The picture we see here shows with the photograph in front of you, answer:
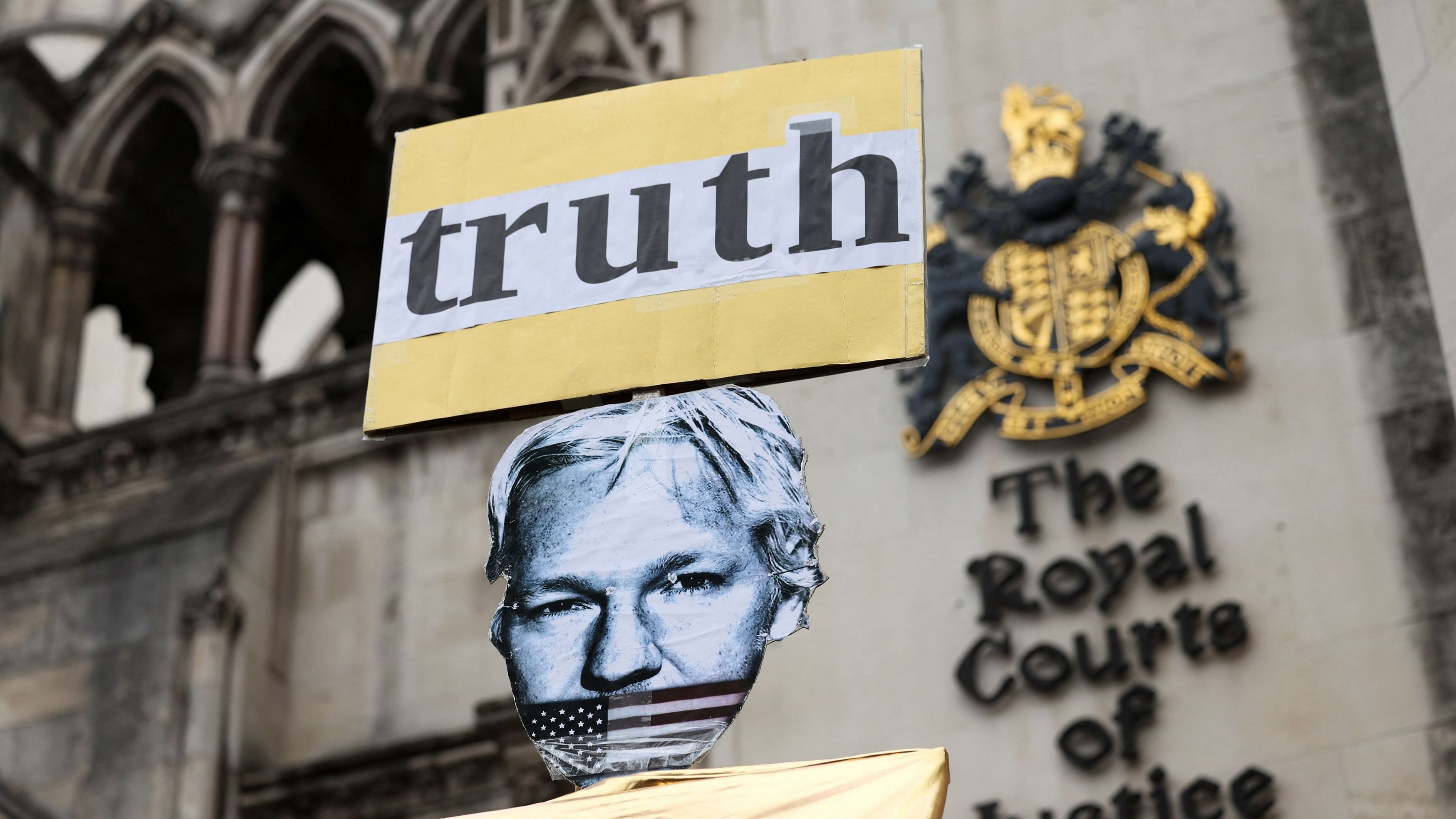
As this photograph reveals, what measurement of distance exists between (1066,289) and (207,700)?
Result: 23.7ft

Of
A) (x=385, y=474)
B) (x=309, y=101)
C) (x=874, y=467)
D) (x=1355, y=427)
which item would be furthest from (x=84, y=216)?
(x=1355, y=427)

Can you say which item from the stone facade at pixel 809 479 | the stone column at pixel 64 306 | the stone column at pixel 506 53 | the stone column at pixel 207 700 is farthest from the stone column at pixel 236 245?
the stone column at pixel 207 700

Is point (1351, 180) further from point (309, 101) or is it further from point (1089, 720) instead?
point (309, 101)

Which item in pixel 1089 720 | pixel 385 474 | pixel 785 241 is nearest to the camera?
pixel 785 241

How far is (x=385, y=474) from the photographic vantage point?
19.8 m

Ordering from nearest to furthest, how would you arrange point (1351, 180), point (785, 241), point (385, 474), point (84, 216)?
point (785, 241)
point (1351, 180)
point (385, 474)
point (84, 216)

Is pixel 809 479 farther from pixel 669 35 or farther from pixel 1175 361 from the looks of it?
pixel 669 35

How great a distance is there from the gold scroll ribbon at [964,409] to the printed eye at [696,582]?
597 centimetres

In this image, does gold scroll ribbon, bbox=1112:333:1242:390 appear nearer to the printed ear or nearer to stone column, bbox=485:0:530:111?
the printed ear

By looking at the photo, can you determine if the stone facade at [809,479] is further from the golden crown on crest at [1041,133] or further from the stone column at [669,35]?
the golden crown on crest at [1041,133]

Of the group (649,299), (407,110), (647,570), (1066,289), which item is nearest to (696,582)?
(647,570)

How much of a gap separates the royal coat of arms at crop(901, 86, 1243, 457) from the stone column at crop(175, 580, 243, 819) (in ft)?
18.7

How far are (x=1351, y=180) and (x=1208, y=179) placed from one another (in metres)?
0.98

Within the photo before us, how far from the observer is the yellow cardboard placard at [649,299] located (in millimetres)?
10758
